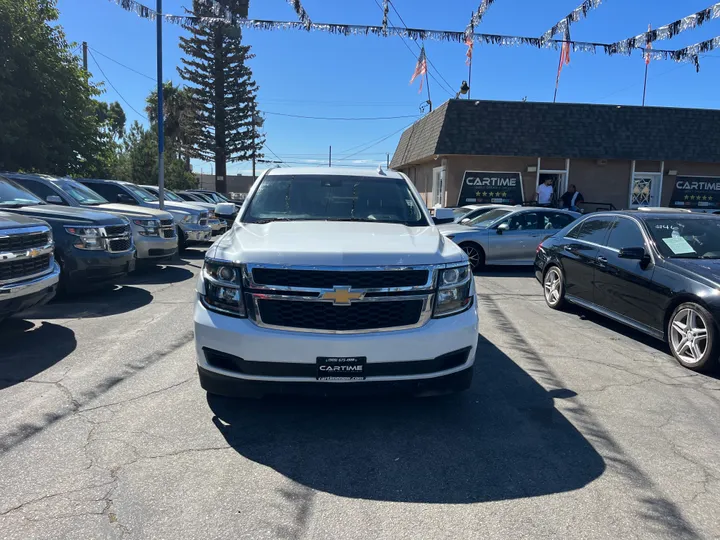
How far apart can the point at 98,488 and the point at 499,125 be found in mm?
18568

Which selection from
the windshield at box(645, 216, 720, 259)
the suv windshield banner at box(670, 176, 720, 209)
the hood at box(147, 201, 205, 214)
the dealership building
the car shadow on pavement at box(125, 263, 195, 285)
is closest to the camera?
the windshield at box(645, 216, 720, 259)

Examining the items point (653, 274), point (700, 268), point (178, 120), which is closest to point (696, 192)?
point (653, 274)

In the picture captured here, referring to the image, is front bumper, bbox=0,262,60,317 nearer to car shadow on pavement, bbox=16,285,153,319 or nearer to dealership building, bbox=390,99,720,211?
car shadow on pavement, bbox=16,285,153,319

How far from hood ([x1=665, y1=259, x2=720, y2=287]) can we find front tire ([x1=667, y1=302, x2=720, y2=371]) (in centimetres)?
27

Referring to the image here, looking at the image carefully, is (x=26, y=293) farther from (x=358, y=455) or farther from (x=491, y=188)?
(x=491, y=188)

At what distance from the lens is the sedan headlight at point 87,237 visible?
23.8 ft

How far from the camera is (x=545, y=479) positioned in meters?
2.99

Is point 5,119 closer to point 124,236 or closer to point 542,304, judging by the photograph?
point 124,236

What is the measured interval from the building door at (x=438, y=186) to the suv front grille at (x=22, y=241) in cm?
1603

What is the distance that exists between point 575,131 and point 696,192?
587 cm

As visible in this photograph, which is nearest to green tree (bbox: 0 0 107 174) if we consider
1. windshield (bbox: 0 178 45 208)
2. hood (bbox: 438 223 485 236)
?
windshield (bbox: 0 178 45 208)

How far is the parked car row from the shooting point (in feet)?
16.8

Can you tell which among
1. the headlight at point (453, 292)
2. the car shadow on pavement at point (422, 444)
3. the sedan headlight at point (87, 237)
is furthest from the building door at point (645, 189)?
the headlight at point (453, 292)

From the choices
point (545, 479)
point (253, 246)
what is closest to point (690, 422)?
point (545, 479)
